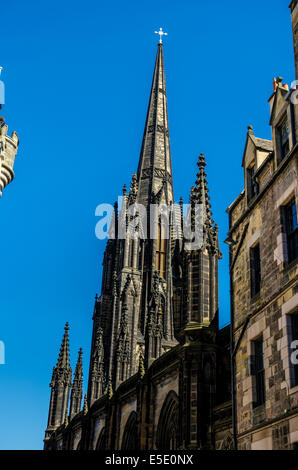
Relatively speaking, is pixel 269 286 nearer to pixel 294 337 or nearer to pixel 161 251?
pixel 294 337

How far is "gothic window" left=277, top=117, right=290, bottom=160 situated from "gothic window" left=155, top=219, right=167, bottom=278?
125 ft

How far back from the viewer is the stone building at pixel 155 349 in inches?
800

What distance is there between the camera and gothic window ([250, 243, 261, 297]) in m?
18.1

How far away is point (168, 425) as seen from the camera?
24.4m

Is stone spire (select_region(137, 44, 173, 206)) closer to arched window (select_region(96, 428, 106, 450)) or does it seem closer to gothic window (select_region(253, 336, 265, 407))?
arched window (select_region(96, 428, 106, 450))

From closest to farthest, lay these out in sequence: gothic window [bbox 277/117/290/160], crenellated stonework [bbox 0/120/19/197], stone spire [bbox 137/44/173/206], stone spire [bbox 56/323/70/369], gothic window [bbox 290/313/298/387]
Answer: gothic window [bbox 290/313/298/387] → gothic window [bbox 277/117/290/160] → crenellated stonework [bbox 0/120/19/197] → stone spire [bbox 56/323/70/369] → stone spire [bbox 137/44/173/206]

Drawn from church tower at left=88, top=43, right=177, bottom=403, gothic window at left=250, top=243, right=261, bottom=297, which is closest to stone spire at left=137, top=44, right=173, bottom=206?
church tower at left=88, top=43, right=177, bottom=403

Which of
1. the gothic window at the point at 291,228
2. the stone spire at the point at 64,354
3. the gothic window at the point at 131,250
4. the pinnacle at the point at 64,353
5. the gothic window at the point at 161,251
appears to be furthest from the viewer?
the gothic window at the point at 161,251

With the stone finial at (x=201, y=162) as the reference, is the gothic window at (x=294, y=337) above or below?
→ below

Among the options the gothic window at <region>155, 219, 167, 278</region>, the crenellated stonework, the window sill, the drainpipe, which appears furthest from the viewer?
the gothic window at <region>155, 219, 167, 278</region>

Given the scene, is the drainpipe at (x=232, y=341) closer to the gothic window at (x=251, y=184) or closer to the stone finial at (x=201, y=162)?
the gothic window at (x=251, y=184)

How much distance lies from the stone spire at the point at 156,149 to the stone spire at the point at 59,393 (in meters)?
18.9

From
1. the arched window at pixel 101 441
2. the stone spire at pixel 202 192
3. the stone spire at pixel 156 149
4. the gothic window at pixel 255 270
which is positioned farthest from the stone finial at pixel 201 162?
the stone spire at pixel 156 149
